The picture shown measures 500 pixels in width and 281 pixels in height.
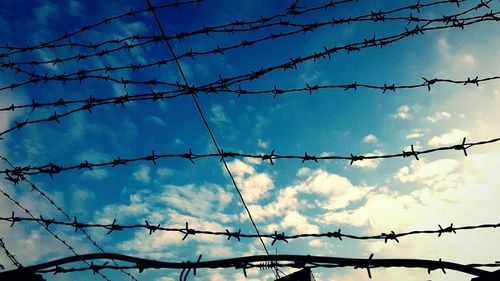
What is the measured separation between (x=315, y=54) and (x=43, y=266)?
2.41 metres

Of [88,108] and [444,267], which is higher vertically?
[88,108]

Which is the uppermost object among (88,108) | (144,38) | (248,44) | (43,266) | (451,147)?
(144,38)

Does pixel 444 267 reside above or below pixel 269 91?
below

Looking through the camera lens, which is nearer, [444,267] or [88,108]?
[444,267]

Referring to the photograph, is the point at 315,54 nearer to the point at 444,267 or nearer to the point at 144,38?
the point at 144,38

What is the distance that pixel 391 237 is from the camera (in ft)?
7.42

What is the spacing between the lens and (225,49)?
358 cm

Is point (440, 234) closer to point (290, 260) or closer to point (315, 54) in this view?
point (290, 260)

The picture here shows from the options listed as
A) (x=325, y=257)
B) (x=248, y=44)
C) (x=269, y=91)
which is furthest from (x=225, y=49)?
(x=325, y=257)

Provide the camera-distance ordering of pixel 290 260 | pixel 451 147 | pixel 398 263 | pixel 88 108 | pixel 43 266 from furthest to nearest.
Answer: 1. pixel 88 108
2. pixel 451 147
3. pixel 43 266
4. pixel 290 260
5. pixel 398 263

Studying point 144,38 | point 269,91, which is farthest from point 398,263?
point 144,38

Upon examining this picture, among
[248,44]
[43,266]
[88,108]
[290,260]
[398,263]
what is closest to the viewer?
[398,263]

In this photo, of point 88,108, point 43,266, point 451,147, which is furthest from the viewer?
point 88,108

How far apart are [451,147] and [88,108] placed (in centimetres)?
260
